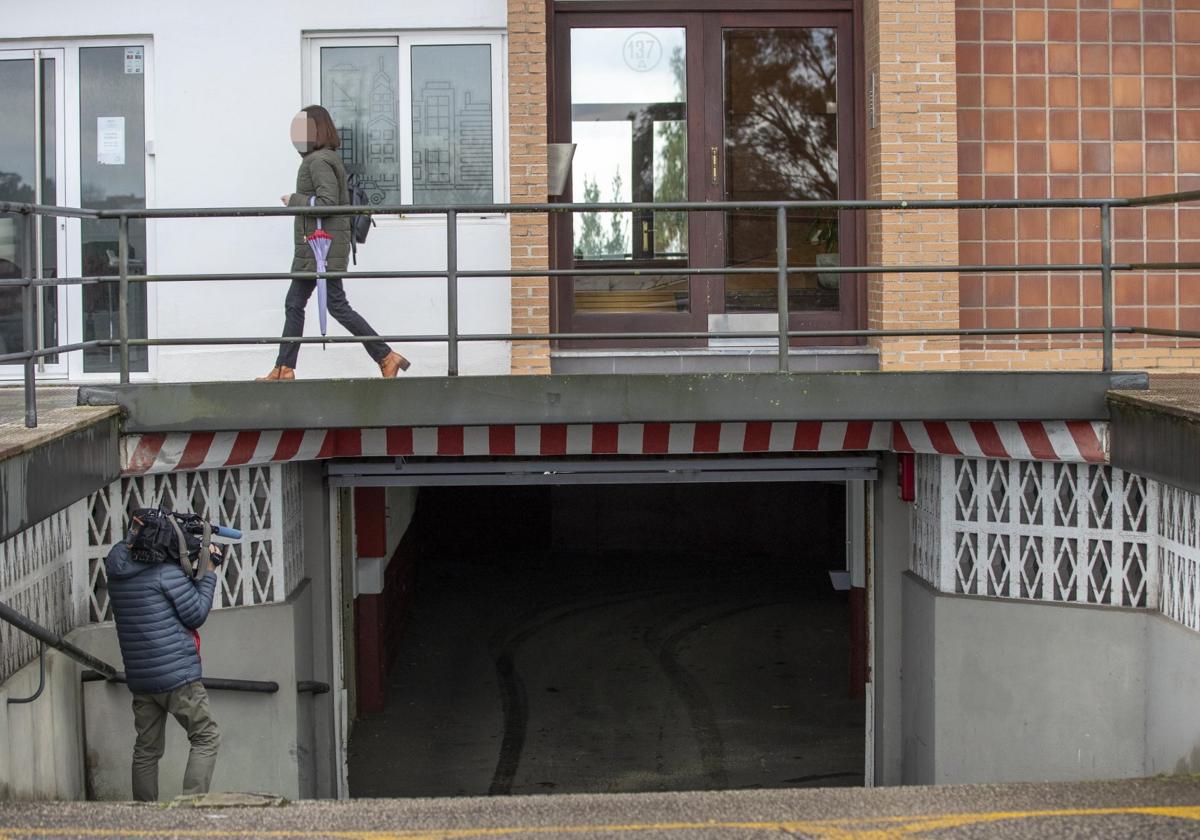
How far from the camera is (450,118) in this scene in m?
11.4

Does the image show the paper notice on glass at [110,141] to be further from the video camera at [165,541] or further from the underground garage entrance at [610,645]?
the video camera at [165,541]

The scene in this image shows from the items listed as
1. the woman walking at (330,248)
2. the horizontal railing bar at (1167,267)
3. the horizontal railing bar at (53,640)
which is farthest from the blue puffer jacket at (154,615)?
the horizontal railing bar at (1167,267)

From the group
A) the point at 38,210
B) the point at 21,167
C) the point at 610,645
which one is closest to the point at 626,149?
the point at 21,167

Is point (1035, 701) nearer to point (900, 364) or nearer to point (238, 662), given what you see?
point (900, 364)

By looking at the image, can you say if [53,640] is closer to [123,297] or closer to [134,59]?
[123,297]

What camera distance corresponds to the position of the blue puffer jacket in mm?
7965

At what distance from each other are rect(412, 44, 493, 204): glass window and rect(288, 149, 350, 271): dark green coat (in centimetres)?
151

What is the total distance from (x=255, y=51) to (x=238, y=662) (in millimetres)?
4400

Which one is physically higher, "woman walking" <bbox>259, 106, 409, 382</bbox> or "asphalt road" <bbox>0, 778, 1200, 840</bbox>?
"woman walking" <bbox>259, 106, 409, 382</bbox>

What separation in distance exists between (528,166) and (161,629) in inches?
177

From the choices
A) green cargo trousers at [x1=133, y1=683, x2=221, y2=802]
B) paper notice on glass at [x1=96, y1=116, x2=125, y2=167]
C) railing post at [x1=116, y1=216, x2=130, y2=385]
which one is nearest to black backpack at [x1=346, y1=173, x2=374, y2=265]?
railing post at [x1=116, y1=216, x2=130, y2=385]

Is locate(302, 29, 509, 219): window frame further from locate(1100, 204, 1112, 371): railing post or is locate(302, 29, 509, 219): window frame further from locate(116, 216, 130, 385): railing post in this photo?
locate(1100, 204, 1112, 371): railing post

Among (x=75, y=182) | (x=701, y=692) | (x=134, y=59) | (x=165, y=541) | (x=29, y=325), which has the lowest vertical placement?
(x=701, y=692)

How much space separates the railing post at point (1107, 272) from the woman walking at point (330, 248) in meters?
A: 4.10
